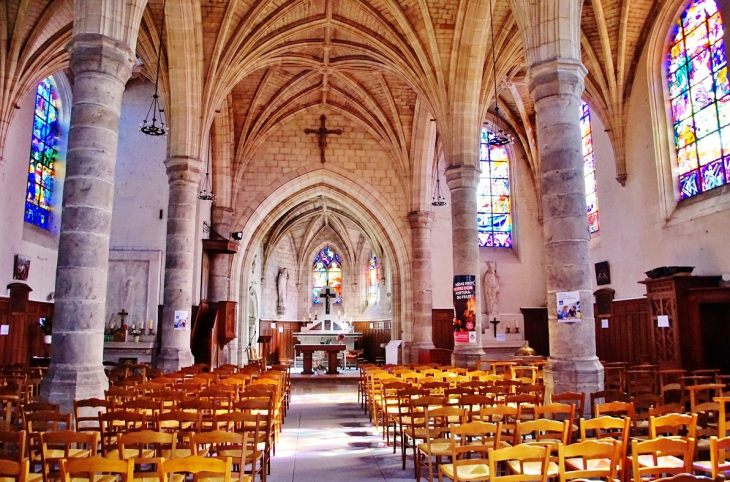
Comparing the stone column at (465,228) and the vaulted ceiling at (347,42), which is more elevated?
the vaulted ceiling at (347,42)

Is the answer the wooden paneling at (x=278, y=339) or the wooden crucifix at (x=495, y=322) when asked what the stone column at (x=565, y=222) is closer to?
the wooden crucifix at (x=495, y=322)

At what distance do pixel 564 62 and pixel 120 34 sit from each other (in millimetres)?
6673

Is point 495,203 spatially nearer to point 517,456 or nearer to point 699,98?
point 699,98

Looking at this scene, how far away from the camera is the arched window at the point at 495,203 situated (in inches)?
889

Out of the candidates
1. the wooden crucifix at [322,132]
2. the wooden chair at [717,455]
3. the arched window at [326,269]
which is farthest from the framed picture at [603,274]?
the arched window at [326,269]

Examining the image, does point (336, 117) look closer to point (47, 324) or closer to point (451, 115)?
point (451, 115)

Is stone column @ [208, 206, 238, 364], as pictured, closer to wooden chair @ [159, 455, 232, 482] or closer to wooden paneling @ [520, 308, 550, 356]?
wooden paneling @ [520, 308, 550, 356]

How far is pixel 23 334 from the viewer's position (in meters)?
14.5

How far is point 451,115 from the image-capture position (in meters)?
14.7

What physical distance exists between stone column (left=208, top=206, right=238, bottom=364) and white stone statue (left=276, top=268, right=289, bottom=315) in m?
11.5

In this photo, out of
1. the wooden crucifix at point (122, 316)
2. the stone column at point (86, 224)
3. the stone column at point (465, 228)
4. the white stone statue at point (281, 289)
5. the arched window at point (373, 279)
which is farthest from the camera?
the arched window at point (373, 279)

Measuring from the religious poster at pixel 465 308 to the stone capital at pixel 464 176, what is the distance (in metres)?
2.31

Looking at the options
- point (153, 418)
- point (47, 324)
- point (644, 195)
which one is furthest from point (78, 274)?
point (644, 195)

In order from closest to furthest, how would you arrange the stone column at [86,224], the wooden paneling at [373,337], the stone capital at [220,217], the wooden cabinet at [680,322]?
the stone column at [86,224] → the wooden cabinet at [680,322] → the stone capital at [220,217] → the wooden paneling at [373,337]
